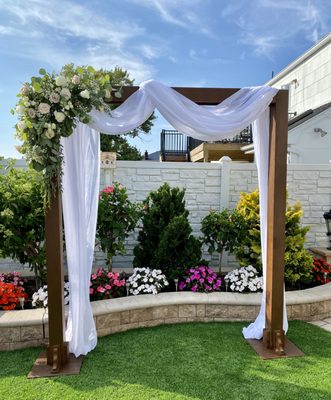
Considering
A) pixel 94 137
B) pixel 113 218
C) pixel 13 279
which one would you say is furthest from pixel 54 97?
pixel 13 279

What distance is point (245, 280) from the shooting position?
3.80 metres

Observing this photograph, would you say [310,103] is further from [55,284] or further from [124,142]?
[55,284]

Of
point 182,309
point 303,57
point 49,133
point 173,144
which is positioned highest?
point 303,57

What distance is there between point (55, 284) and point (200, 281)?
1.74m

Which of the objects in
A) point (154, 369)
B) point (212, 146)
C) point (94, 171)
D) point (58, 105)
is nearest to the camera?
point (58, 105)

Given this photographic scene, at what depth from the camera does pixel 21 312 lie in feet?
10.0

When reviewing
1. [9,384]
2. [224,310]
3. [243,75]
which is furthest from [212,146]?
[9,384]

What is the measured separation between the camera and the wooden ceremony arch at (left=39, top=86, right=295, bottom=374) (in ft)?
8.75

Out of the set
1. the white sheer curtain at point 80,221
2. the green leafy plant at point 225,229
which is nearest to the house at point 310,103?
the green leafy plant at point 225,229

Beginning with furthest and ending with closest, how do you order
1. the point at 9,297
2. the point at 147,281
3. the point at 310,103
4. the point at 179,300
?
1. the point at 310,103
2. the point at 147,281
3. the point at 179,300
4. the point at 9,297

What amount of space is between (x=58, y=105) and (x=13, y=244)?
173 centimetres

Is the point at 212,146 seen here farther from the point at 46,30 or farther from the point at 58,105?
the point at 58,105

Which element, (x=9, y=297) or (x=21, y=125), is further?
(x=9, y=297)

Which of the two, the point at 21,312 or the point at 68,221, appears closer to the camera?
the point at 68,221
